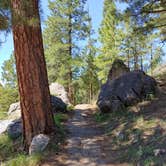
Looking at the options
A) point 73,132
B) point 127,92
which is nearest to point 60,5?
point 127,92

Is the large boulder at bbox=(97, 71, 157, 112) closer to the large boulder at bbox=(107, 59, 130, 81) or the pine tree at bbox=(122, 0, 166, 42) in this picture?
the pine tree at bbox=(122, 0, 166, 42)

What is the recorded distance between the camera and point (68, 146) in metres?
7.18

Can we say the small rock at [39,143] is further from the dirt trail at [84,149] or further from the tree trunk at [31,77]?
the dirt trail at [84,149]

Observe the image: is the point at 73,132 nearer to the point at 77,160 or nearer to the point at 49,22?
the point at 77,160

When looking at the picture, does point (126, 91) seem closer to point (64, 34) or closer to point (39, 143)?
point (39, 143)

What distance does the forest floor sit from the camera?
6.17 meters

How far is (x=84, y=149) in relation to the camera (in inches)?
279

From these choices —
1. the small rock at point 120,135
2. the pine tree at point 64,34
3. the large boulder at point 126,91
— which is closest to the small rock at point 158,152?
the small rock at point 120,135

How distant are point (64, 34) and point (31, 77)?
16371mm

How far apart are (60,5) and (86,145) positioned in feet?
57.8

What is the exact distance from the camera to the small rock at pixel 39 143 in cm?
680

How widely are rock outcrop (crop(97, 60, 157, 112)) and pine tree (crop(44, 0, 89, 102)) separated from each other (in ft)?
38.4

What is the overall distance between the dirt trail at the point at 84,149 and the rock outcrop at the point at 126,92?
1385 millimetres

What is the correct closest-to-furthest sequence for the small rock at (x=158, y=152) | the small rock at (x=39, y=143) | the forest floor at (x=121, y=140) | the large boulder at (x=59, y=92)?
the small rock at (x=158, y=152) < the forest floor at (x=121, y=140) < the small rock at (x=39, y=143) < the large boulder at (x=59, y=92)
